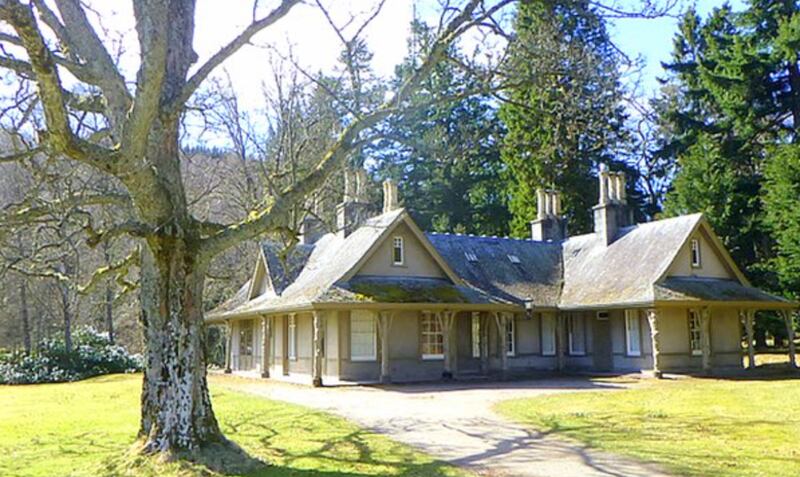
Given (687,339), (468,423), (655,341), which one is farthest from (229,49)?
(687,339)

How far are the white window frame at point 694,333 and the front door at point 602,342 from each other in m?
2.71

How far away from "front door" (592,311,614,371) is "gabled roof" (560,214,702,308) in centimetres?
113

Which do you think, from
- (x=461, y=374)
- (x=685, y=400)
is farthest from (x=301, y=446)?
(x=461, y=374)

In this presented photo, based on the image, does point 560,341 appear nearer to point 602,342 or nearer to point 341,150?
point 602,342

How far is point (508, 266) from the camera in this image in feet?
95.3

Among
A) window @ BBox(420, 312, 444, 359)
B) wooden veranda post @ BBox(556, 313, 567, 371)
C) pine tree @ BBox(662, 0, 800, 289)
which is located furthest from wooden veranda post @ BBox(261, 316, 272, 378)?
pine tree @ BBox(662, 0, 800, 289)

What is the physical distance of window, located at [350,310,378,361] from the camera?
2352 centimetres

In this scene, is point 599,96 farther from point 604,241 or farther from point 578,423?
point 604,241

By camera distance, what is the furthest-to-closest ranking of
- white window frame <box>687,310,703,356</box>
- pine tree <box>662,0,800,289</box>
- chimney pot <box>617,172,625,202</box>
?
pine tree <box>662,0,800,289</box> < chimney pot <box>617,172,625,202</box> < white window frame <box>687,310,703,356</box>

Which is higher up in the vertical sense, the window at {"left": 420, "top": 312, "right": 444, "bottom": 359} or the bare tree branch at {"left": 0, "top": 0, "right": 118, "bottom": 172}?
the bare tree branch at {"left": 0, "top": 0, "right": 118, "bottom": 172}

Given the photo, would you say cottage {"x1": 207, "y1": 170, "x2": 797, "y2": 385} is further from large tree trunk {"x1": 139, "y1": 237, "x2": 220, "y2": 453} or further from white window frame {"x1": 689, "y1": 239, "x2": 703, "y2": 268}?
large tree trunk {"x1": 139, "y1": 237, "x2": 220, "y2": 453}

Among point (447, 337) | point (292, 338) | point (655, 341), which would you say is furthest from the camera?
point (292, 338)

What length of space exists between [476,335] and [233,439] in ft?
50.3

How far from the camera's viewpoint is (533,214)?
39375mm
